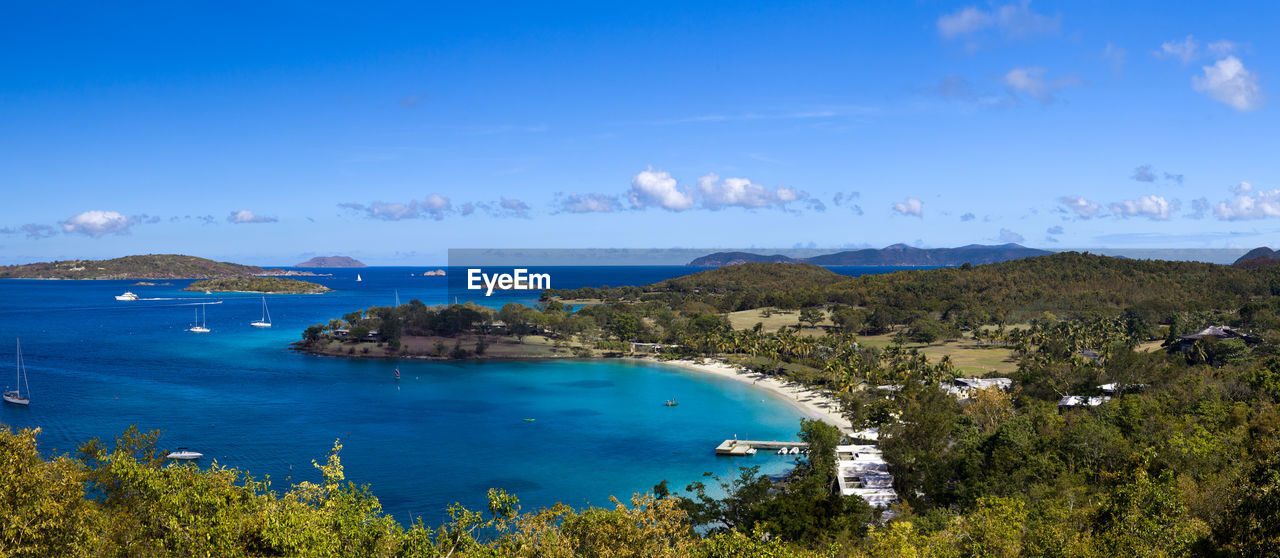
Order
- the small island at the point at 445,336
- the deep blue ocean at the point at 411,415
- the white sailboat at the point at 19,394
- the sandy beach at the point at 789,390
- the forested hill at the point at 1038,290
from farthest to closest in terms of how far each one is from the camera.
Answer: the forested hill at the point at 1038,290 < the small island at the point at 445,336 < the white sailboat at the point at 19,394 < the sandy beach at the point at 789,390 < the deep blue ocean at the point at 411,415

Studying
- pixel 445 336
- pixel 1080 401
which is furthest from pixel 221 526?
pixel 445 336

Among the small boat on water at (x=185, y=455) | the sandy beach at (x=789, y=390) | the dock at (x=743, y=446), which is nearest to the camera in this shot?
the small boat on water at (x=185, y=455)

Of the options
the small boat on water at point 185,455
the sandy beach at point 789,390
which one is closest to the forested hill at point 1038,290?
the sandy beach at point 789,390

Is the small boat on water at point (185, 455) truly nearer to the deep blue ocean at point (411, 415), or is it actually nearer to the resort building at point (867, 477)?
the deep blue ocean at point (411, 415)

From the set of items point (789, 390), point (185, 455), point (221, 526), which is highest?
point (221, 526)

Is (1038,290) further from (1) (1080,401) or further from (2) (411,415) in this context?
(2) (411,415)
